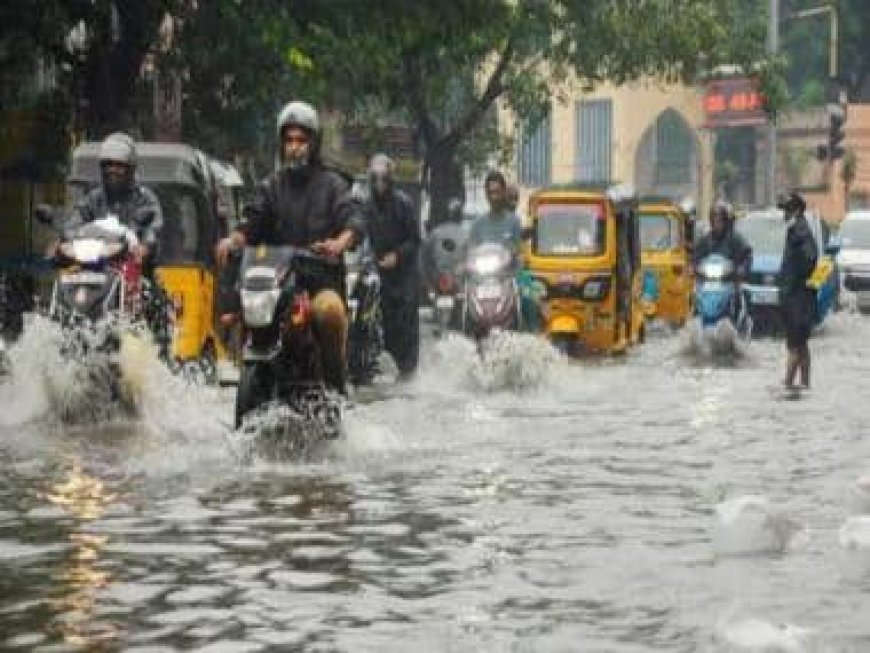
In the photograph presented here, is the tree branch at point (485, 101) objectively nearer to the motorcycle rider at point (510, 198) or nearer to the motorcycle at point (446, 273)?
the motorcycle at point (446, 273)

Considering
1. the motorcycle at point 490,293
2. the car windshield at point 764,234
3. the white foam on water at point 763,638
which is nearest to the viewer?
the white foam on water at point 763,638

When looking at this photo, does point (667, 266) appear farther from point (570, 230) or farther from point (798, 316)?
point (798, 316)

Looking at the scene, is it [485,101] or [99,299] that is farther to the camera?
[485,101]

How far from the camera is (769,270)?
31.1m

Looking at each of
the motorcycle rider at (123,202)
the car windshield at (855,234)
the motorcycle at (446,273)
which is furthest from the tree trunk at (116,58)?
the car windshield at (855,234)

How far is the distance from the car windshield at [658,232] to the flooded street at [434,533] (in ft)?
56.8

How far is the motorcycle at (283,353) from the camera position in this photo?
10.9 m

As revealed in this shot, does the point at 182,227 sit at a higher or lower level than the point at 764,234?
higher

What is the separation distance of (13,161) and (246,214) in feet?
54.8

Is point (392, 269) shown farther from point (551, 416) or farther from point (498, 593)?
point (498, 593)

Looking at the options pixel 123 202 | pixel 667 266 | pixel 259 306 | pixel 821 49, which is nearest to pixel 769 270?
pixel 667 266

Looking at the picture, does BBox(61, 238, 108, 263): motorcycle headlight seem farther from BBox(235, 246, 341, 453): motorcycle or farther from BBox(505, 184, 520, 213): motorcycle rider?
BBox(505, 184, 520, 213): motorcycle rider

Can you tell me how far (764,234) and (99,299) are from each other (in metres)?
21.0

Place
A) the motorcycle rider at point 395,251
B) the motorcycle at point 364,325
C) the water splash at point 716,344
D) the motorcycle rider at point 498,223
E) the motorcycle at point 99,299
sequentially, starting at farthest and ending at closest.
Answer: the water splash at point 716,344, the motorcycle rider at point 498,223, the motorcycle rider at point 395,251, the motorcycle at point 364,325, the motorcycle at point 99,299
